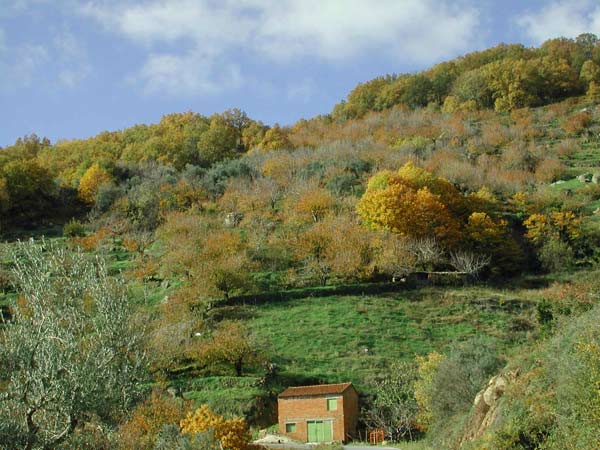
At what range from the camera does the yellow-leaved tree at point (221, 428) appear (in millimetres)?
24547

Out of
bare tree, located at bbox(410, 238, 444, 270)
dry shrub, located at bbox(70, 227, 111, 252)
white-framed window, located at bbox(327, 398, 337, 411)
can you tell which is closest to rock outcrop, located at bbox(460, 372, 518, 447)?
white-framed window, located at bbox(327, 398, 337, 411)

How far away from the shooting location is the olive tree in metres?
13.2

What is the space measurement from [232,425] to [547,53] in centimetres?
12711

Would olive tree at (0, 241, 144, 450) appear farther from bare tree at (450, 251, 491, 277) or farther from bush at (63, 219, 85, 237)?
bush at (63, 219, 85, 237)

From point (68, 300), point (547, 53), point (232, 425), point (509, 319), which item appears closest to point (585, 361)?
point (68, 300)

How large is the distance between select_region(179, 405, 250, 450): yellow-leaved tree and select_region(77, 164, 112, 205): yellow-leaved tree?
2419 inches

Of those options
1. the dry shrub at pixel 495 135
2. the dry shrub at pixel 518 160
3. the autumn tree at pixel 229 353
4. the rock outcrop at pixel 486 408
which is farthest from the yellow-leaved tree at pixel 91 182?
the rock outcrop at pixel 486 408

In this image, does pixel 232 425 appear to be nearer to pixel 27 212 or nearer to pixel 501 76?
pixel 27 212

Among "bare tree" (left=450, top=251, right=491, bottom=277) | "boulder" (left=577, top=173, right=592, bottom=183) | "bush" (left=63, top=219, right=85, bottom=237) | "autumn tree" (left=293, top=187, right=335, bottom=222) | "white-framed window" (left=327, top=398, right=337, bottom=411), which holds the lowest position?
"white-framed window" (left=327, top=398, right=337, bottom=411)

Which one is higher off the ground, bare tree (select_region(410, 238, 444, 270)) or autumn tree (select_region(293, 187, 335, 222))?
autumn tree (select_region(293, 187, 335, 222))

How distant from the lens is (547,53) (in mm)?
134250

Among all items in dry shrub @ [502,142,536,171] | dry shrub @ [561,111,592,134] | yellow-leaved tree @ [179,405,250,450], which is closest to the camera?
yellow-leaved tree @ [179,405,250,450]

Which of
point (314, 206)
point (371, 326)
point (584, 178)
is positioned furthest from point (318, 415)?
point (584, 178)

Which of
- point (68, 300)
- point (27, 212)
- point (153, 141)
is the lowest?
point (68, 300)
